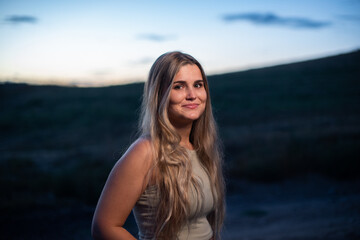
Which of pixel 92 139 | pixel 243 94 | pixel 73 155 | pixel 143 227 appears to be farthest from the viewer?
pixel 243 94

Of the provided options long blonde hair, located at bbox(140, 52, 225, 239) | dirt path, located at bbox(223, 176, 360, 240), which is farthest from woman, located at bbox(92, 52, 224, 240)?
dirt path, located at bbox(223, 176, 360, 240)

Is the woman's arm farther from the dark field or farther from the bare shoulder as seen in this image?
the dark field

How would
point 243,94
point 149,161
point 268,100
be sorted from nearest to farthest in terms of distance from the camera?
1. point 149,161
2. point 268,100
3. point 243,94

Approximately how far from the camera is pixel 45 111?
27547mm

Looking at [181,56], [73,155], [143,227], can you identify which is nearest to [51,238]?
[143,227]

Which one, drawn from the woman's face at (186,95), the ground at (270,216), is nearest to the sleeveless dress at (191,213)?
the woman's face at (186,95)

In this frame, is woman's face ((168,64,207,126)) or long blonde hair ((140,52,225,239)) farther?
woman's face ((168,64,207,126))

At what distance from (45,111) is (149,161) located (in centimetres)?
2802

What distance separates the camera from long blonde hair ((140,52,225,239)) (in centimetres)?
180

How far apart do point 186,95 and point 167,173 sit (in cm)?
48

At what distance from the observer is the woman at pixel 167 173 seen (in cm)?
169

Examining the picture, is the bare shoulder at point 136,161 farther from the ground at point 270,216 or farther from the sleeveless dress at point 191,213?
the ground at point 270,216

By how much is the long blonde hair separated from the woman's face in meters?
Answer: 0.05

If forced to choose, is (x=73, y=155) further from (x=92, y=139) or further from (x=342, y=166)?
(x=342, y=166)
